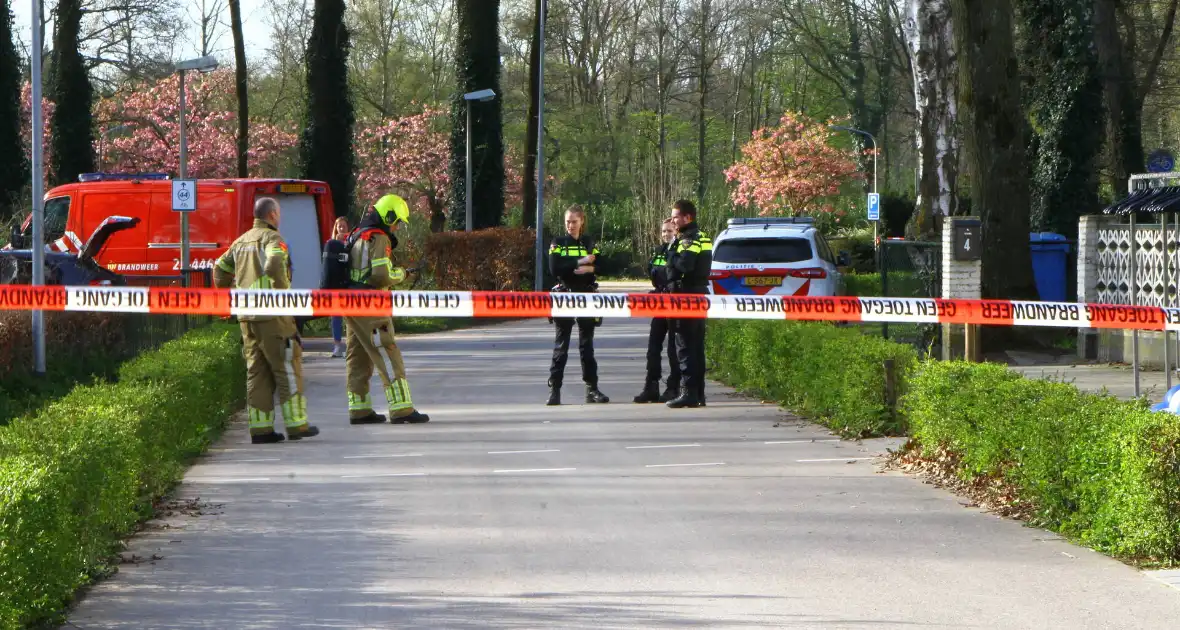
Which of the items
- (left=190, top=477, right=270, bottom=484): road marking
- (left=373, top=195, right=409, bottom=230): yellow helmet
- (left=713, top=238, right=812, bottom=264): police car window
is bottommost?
(left=190, top=477, right=270, bottom=484): road marking

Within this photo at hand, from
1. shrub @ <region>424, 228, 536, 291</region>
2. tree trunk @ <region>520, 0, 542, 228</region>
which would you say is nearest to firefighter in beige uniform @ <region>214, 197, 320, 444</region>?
shrub @ <region>424, 228, 536, 291</region>

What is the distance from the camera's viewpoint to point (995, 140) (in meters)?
18.9

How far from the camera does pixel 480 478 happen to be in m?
10.0

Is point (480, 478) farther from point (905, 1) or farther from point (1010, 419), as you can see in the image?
point (905, 1)

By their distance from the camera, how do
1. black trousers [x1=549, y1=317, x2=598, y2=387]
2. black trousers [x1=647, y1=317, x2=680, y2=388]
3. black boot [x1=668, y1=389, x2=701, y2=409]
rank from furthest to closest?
black trousers [x1=647, y1=317, x2=680, y2=388], black trousers [x1=549, y1=317, x2=598, y2=387], black boot [x1=668, y1=389, x2=701, y2=409]

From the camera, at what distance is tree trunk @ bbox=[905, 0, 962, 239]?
77.3 feet

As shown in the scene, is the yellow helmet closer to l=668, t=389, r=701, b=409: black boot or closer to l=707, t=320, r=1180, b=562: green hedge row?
l=668, t=389, r=701, b=409: black boot

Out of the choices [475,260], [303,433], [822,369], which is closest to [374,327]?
[303,433]

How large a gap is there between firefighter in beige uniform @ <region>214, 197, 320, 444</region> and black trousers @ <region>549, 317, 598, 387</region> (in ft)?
9.75

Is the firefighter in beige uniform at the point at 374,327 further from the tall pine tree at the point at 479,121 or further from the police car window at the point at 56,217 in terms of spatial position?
the tall pine tree at the point at 479,121

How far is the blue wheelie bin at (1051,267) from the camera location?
73.6 feet

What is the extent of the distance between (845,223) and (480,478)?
55.2 m

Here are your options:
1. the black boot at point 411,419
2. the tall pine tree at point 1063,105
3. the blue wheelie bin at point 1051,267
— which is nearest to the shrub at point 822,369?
the black boot at point 411,419

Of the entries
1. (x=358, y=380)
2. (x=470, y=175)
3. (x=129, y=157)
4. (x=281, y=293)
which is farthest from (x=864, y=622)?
(x=129, y=157)
